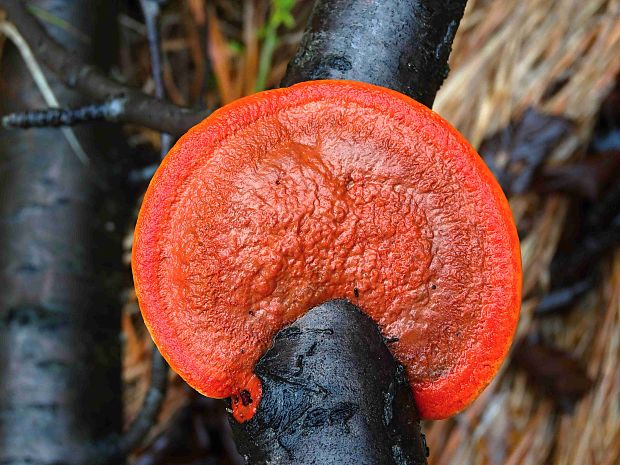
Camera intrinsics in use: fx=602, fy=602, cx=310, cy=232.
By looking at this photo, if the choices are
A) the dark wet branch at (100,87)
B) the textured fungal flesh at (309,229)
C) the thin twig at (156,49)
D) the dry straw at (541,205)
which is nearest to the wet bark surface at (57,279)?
the dark wet branch at (100,87)

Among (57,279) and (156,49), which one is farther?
(57,279)

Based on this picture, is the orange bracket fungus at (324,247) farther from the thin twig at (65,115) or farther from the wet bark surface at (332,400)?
the thin twig at (65,115)

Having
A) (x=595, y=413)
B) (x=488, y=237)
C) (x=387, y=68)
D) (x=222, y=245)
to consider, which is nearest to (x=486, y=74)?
(x=595, y=413)

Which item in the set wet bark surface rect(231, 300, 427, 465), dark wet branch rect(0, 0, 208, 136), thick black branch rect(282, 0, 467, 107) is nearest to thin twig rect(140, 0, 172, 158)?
dark wet branch rect(0, 0, 208, 136)

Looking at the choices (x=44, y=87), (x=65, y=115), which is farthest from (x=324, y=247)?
(x=44, y=87)

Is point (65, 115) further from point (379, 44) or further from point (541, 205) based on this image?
point (541, 205)

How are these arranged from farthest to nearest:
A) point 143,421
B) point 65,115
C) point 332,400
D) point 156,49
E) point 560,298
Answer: point 560,298, point 143,421, point 156,49, point 65,115, point 332,400

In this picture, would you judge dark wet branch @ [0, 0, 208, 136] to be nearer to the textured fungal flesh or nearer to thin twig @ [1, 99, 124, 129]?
thin twig @ [1, 99, 124, 129]
